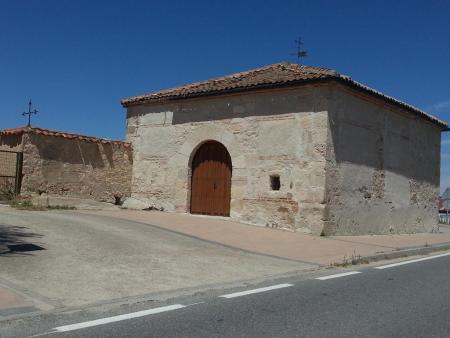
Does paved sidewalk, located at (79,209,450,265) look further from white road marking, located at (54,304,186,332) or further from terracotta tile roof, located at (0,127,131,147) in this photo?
white road marking, located at (54,304,186,332)

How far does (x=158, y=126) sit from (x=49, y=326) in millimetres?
12847

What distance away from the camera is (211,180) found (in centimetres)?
1554

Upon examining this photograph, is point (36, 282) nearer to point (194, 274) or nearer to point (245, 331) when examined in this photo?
point (194, 274)

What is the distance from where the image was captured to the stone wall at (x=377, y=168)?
13.3 m

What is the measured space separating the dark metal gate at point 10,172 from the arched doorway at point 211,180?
5.28 m

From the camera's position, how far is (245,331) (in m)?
4.38

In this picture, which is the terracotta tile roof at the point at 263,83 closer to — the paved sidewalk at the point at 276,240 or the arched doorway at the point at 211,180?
the arched doorway at the point at 211,180

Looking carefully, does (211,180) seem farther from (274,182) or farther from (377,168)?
(377,168)

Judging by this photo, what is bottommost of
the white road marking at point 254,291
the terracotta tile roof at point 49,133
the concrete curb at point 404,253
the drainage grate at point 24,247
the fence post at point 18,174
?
the white road marking at point 254,291

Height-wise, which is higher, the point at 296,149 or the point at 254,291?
the point at 296,149

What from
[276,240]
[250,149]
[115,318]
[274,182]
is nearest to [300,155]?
[274,182]

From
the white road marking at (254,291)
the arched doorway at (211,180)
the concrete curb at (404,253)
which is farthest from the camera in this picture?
the arched doorway at (211,180)

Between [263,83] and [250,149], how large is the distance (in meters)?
1.97

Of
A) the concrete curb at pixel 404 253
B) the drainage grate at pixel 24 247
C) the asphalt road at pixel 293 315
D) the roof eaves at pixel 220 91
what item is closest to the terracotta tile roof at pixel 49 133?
the roof eaves at pixel 220 91
